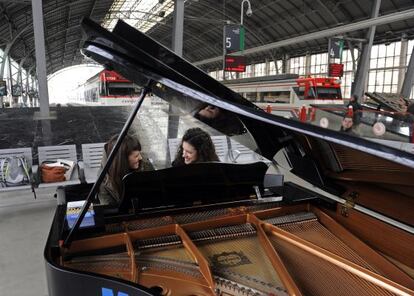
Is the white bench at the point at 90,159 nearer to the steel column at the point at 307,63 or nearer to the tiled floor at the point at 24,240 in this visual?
the tiled floor at the point at 24,240

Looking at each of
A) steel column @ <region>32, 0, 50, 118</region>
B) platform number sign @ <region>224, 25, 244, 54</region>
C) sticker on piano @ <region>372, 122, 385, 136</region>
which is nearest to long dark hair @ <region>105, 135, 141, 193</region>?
steel column @ <region>32, 0, 50, 118</region>

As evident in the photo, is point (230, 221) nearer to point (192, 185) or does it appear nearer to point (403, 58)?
point (192, 185)

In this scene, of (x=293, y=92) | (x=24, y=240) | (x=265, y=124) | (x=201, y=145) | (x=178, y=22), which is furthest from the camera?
(x=293, y=92)

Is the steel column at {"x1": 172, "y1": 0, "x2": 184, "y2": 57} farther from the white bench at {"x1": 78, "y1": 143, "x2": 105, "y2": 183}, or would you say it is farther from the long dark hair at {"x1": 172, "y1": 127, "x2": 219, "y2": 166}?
the long dark hair at {"x1": 172, "y1": 127, "x2": 219, "y2": 166}

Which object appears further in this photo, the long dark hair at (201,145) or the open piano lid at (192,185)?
the long dark hair at (201,145)

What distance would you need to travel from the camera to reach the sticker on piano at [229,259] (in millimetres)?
2043

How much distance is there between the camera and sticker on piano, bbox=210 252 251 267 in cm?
204

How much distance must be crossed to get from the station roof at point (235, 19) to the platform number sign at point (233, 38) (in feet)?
17.5

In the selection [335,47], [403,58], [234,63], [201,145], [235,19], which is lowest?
[201,145]

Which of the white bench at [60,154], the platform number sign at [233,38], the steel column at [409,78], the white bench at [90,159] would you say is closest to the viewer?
the white bench at [60,154]

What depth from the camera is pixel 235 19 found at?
82.5 ft

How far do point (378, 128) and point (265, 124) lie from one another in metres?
8.55

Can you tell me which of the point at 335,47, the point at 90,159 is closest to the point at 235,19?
the point at 335,47

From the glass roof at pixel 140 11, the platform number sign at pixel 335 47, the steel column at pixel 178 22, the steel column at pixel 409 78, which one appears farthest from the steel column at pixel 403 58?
the steel column at pixel 178 22
